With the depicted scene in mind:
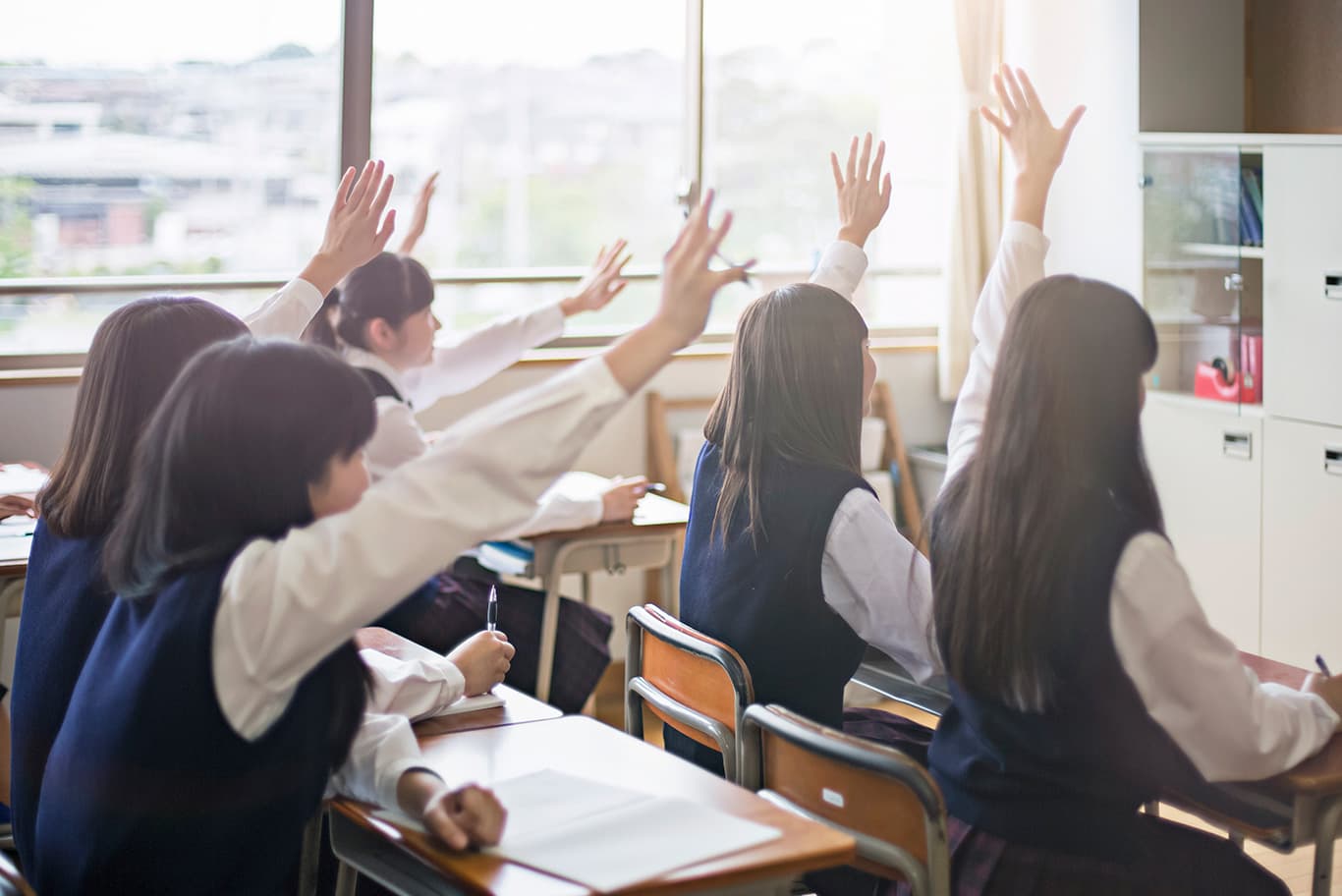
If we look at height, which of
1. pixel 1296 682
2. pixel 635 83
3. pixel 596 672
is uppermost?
pixel 635 83

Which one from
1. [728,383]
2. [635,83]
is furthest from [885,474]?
[728,383]

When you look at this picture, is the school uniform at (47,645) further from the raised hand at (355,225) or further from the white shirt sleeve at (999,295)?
the white shirt sleeve at (999,295)

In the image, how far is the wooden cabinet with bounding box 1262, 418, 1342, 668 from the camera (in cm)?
375

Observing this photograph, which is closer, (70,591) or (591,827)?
(591,827)

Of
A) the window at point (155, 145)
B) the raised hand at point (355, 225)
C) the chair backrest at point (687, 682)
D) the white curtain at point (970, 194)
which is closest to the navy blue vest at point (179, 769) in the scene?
the chair backrest at point (687, 682)

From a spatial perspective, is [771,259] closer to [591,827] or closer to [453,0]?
[453,0]

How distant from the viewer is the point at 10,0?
405 centimetres

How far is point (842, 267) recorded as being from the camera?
8.55 ft

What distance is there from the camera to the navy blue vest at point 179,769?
1.35 metres

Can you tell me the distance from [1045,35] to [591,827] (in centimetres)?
414

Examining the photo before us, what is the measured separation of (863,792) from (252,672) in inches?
29.1

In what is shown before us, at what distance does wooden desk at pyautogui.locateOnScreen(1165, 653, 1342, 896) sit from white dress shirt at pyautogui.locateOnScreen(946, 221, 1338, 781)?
2cm

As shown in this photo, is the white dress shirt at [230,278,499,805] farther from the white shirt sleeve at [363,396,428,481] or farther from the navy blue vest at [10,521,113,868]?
the white shirt sleeve at [363,396,428,481]

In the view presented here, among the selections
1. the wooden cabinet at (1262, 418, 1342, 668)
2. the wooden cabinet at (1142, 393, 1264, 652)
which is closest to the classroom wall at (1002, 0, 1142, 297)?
the wooden cabinet at (1142, 393, 1264, 652)
